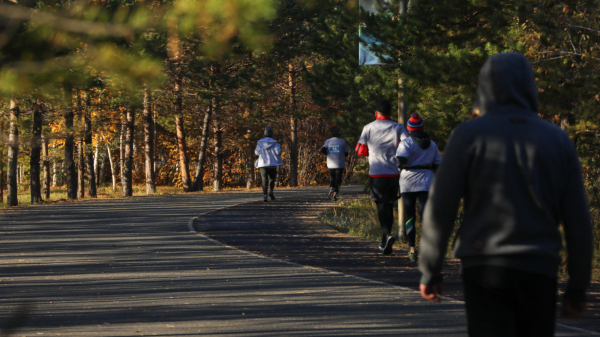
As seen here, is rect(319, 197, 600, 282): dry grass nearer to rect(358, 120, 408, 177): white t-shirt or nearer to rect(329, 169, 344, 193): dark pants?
rect(329, 169, 344, 193): dark pants

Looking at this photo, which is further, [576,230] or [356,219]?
[356,219]

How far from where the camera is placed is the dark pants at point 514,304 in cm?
320

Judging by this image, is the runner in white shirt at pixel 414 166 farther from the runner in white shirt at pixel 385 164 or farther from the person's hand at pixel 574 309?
the person's hand at pixel 574 309

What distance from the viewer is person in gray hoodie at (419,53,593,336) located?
3215 mm

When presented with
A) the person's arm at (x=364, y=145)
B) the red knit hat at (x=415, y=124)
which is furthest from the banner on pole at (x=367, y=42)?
the red knit hat at (x=415, y=124)

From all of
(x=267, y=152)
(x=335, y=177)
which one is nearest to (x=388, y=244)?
(x=267, y=152)

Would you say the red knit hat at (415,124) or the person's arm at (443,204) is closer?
the person's arm at (443,204)

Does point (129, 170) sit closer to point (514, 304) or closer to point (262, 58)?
point (262, 58)

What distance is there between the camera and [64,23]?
3.24 metres

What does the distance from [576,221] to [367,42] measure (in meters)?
11.3

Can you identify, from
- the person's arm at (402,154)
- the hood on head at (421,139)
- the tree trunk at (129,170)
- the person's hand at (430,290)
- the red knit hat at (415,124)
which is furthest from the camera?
the tree trunk at (129,170)

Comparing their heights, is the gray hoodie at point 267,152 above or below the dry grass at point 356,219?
above

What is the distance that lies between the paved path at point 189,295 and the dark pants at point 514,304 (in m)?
2.31

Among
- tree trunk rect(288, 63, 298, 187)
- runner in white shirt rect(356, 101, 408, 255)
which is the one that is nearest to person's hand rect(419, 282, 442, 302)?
runner in white shirt rect(356, 101, 408, 255)
